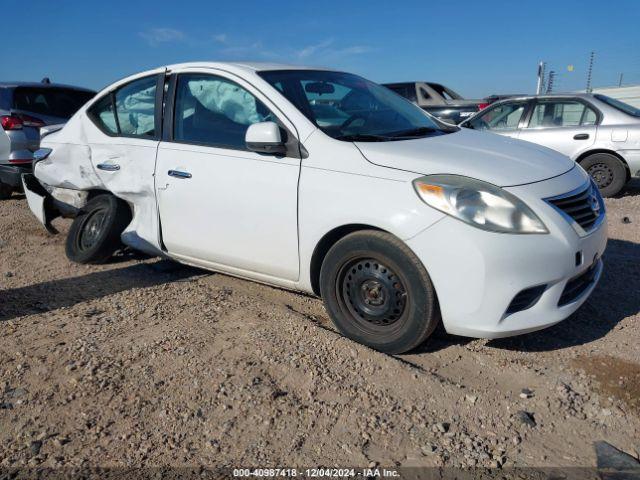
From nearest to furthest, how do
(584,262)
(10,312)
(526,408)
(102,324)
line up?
(526,408), (584,262), (102,324), (10,312)

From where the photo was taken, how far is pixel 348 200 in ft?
10.1

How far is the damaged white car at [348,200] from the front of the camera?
282 cm

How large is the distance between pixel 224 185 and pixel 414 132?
4.29 feet

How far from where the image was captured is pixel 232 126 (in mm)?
3717

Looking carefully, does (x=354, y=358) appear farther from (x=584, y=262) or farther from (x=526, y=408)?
(x=584, y=262)

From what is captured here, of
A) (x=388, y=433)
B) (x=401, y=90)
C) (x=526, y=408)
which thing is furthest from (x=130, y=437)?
(x=401, y=90)

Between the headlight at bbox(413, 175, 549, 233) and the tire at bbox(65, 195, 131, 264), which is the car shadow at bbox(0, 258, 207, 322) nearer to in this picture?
the tire at bbox(65, 195, 131, 264)

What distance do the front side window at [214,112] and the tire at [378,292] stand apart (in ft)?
3.38

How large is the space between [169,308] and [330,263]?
1.31 meters

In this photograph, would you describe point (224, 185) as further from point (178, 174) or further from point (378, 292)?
point (378, 292)

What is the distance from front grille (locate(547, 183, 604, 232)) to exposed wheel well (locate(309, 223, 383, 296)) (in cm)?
98

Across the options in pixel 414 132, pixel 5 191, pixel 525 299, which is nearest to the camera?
pixel 525 299

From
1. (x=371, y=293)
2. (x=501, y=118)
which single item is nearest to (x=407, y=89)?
(x=501, y=118)

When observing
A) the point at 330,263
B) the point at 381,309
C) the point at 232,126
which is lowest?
the point at 381,309
